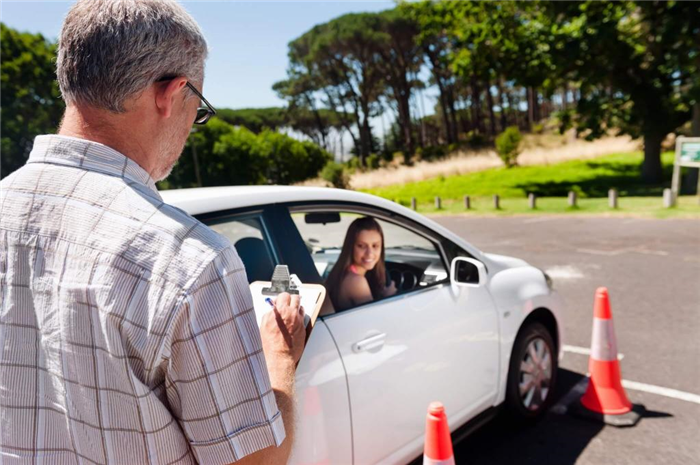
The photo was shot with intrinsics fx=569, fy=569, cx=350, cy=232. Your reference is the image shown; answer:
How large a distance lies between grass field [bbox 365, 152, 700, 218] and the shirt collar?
50.3 feet

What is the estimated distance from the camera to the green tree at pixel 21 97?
3422cm

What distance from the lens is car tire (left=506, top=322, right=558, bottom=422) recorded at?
3445mm

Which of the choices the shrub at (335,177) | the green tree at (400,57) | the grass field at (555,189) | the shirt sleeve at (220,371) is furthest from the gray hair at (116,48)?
the green tree at (400,57)

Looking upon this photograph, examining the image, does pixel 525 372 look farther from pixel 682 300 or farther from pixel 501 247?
pixel 501 247

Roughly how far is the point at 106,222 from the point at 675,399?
4.16m

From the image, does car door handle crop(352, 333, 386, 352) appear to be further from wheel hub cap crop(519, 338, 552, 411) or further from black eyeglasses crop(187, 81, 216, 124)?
wheel hub cap crop(519, 338, 552, 411)

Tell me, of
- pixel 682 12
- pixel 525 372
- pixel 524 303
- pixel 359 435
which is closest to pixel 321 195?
pixel 359 435

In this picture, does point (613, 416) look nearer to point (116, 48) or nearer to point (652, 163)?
point (116, 48)

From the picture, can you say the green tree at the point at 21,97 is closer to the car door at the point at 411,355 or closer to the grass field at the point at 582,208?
the grass field at the point at 582,208

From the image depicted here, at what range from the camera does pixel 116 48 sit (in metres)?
1.04

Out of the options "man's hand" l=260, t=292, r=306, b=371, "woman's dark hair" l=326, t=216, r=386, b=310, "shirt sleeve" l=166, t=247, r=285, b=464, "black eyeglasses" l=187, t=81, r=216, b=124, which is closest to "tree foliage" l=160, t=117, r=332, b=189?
"woman's dark hair" l=326, t=216, r=386, b=310

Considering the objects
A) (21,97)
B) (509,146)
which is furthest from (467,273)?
(21,97)

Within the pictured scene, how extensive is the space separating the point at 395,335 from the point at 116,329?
67.5 inches

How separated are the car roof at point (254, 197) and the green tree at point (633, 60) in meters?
Result: 20.3
